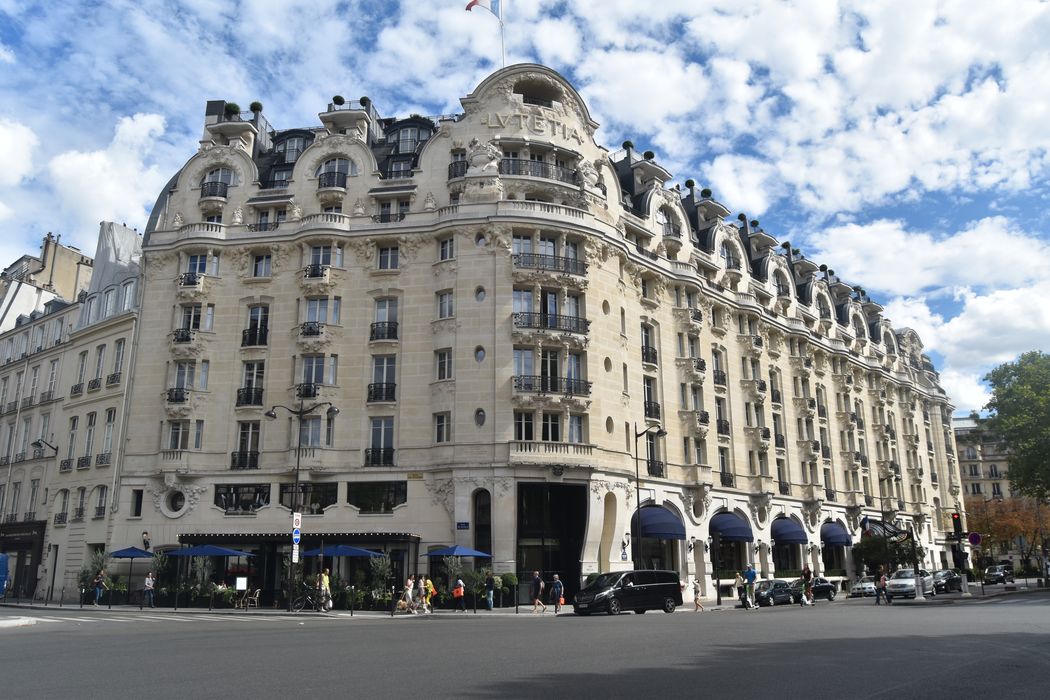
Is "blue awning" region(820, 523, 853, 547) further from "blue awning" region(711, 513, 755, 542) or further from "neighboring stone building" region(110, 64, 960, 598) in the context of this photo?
"blue awning" region(711, 513, 755, 542)

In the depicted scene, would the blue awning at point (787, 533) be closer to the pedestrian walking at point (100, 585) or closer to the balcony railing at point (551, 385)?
the balcony railing at point (551, 385)

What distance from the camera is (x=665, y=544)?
45250 mm

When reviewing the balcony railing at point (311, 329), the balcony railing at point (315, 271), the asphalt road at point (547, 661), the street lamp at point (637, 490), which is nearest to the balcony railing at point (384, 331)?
the balcony railing at point (311, 329)

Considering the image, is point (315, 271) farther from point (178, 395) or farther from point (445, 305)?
point (178, 395)

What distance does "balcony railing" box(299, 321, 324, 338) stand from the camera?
131 feet

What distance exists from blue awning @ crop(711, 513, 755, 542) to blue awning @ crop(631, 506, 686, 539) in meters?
4.71

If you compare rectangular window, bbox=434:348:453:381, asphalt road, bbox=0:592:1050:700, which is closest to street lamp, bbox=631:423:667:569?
rectangular window, bbox=434:348:453:381

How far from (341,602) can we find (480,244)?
731 inches

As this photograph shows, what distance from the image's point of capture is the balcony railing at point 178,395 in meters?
39.9

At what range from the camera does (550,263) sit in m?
40.8

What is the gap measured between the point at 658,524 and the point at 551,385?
32.2 feet

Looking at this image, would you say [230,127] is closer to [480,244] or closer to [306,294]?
[306,294]

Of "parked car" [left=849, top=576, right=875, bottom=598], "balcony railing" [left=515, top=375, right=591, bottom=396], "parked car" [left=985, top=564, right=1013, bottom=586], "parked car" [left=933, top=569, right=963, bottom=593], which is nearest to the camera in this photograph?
"balcony railing" [left=515, top=375, right=591, bottom=396]

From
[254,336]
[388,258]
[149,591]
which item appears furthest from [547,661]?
[254,336]
